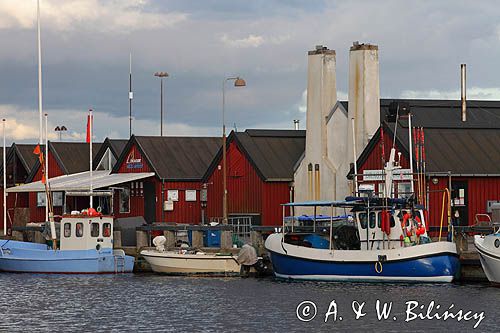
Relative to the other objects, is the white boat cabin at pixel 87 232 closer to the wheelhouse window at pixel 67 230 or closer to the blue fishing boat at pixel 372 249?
the wheelhouse window at pixel 67 230

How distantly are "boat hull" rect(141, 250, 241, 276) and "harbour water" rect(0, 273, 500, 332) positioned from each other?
25.7 inches

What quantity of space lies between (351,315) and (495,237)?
7681 millimetres

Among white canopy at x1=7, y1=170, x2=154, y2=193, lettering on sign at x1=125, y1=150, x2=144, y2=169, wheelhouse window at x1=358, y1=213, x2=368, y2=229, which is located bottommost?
wheelhouse window at x1=358, y1=213, x2=368, y2=229

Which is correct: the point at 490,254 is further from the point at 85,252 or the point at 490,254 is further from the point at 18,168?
the point at 18,168

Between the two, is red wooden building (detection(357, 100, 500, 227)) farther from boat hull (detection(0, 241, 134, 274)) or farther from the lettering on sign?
the lettering on sign

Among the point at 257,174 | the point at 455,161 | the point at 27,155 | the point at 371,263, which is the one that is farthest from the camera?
the point at 27,155

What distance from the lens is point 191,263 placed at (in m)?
54.2

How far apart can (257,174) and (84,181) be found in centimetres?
1155

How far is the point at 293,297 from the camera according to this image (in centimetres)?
4569

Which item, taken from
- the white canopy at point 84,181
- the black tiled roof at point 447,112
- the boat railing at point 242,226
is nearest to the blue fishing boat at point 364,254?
the boat railing at point 242,226

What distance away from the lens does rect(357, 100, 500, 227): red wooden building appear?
189ft

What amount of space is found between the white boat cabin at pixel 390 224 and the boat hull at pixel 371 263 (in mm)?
824

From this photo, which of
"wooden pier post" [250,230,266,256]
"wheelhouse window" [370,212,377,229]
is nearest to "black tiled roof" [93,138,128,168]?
"wooden pier post" [250,230,266,256]

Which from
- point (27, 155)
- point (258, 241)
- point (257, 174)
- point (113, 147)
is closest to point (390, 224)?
point (258, 241)
